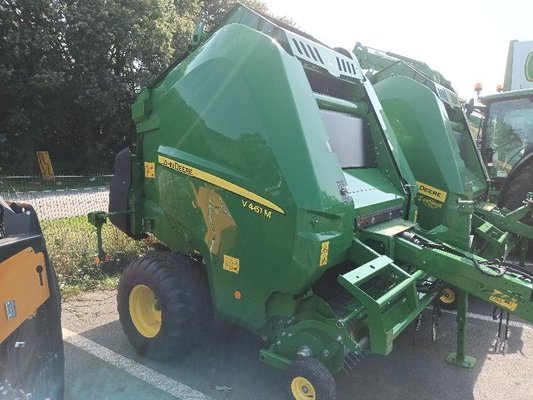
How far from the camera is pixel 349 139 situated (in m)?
3.71

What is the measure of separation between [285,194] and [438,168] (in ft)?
9.30

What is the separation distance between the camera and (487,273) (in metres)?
2.70

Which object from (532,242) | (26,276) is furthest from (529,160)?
(26,276)

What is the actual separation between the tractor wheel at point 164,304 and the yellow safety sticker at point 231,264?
1.25 feet

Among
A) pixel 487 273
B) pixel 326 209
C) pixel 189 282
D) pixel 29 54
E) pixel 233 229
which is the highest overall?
pixel 29 54

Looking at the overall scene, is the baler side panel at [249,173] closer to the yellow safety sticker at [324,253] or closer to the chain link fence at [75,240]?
the yellow safety sticker at [324,253]

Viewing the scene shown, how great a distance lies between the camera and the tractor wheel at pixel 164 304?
316 centimetres

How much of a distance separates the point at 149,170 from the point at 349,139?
1626 millimetres

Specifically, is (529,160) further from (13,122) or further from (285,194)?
(13,122)

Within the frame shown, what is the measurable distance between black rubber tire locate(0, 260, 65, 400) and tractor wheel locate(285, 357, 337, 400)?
1204mm

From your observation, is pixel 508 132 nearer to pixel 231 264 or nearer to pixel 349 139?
pixel 349 139

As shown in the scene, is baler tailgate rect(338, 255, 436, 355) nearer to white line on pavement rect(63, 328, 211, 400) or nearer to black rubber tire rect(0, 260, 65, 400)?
white line on pavement rect(63, 328, 211, 400)

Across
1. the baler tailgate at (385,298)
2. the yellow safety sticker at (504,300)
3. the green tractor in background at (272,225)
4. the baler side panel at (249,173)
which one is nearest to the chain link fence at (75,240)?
the green tractor in background at (272,225)

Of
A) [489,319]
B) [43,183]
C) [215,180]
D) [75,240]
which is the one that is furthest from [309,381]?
[43,183]
